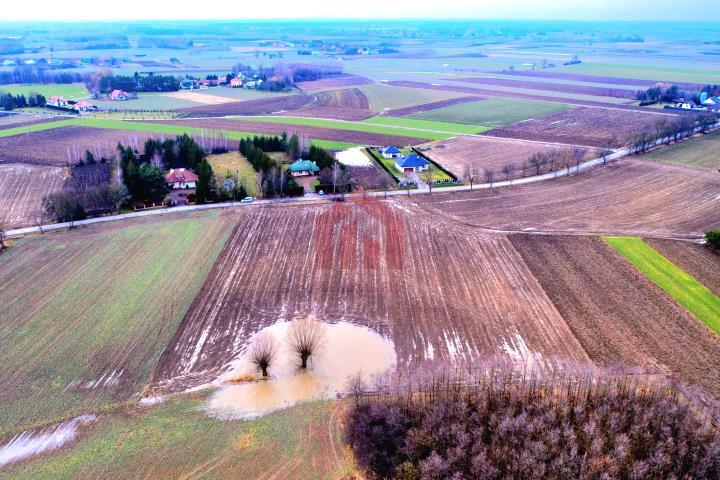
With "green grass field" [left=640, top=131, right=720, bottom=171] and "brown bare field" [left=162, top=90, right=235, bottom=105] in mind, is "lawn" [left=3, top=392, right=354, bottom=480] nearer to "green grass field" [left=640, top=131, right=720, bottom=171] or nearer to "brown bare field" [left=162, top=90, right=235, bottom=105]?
"green grass field" [left=640, top=131, right=720, bottom=171]

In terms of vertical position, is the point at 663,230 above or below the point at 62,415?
above

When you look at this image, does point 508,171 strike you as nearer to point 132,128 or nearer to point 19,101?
point 132,128

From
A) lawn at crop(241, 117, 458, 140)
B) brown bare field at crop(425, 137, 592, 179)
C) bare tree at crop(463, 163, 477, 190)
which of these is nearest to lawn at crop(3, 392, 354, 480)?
bare tree at crop(463, 163, 477, 190)

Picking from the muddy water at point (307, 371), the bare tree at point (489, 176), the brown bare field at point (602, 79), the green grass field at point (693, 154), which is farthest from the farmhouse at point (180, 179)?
the brown bare field at point (602, 79)

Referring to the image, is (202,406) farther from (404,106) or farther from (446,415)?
(404,106)

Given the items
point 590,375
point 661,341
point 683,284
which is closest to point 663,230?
point 683,284

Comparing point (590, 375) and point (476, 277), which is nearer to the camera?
point (590, 375)

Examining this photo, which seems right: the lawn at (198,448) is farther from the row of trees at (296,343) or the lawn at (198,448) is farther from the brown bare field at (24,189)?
the brown bare field at (24,189)
